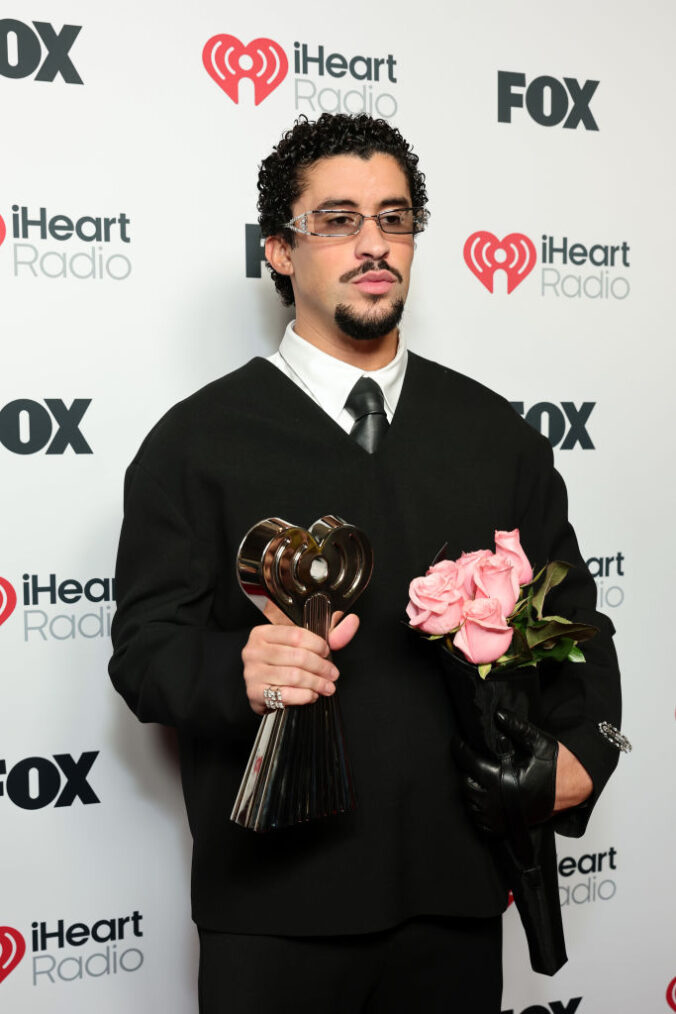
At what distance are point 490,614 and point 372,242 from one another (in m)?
0.55

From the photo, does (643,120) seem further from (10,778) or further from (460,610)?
(10,778)

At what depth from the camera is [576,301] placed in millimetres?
1999

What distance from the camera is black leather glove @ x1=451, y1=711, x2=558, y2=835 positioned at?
131 cm

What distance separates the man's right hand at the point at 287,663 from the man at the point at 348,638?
6cm

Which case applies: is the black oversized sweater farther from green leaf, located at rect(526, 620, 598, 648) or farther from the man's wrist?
green leaf, located at rect(526, 620, 598, 648)

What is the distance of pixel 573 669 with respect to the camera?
1.50 meters

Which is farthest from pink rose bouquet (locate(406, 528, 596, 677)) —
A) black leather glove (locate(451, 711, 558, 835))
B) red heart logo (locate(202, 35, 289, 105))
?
red heart logo (locate(202, 35, 289, 105))

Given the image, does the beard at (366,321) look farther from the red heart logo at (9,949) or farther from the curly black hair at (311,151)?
the red heart logo at (9,949)

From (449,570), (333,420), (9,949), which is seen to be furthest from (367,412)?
A: (9,949)

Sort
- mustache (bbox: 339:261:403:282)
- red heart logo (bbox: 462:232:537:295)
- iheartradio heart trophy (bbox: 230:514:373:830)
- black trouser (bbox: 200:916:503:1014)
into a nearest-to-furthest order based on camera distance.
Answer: iheartradio heart trophy (bbox: 230:514:373:830) → black trouser (bbox: 200:916:503:1014) → mustache (bbox: 339:261:403:282) → red heart logo (bbox: 462:232:537:295)

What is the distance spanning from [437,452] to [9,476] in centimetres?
69

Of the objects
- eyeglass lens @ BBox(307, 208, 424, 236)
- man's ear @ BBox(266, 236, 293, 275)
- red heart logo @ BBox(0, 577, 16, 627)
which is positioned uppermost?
eyeglass lens @ BBox(307, 208, 424, 236)

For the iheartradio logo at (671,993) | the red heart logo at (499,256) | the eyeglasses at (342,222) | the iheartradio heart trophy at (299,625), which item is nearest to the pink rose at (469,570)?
the iheartradio heart trophy at (299,625)

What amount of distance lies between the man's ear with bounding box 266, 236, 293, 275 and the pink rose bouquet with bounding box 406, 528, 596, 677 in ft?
1.80
